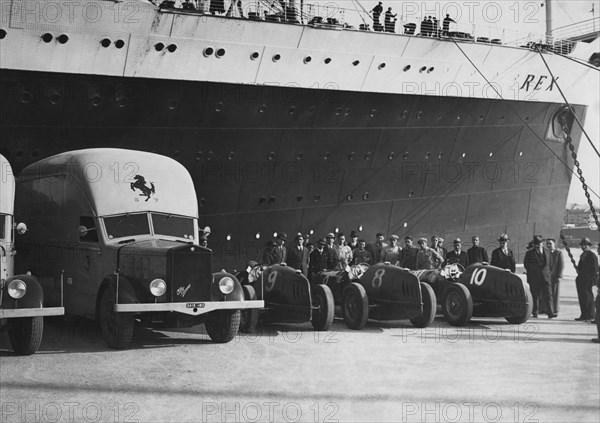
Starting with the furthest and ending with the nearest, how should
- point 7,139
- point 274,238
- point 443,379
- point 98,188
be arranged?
point 274,238 → point 7,139 → point 98,188 → point 443,379

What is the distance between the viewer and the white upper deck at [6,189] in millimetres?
8664

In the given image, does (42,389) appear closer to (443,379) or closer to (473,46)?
(443,379)

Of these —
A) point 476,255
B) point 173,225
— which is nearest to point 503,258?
point 476,255

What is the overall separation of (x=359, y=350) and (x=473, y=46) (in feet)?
33.6

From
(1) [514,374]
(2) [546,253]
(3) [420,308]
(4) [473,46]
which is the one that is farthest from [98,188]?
(4) [473,46]

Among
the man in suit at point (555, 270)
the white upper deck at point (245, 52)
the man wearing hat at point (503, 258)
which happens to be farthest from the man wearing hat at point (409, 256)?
the white upper deck at point (245, 52)

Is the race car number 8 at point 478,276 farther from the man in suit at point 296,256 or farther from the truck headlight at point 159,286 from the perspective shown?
the truck headlight at point 159,286

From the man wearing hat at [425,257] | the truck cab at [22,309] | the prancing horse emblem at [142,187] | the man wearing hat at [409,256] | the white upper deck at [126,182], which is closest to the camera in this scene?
the truck cab at [22,309]

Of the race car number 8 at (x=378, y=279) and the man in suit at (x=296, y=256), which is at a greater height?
the man in suit at (x=296, y=256)

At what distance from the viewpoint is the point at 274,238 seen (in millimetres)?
14648

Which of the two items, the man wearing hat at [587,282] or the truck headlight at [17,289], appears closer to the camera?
the truck headlight at [17,289]

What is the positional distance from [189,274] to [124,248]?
941mm

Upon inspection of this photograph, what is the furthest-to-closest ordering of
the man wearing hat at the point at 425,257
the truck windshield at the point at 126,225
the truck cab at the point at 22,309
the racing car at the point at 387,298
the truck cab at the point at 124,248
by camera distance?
the man wearing hat at the point at 425,257 → the racing car at the point at 387,298 → the truck windshield at the point at 126,225 → the truck cab at the point at 124,248 → the truck cab at the point at 22,309

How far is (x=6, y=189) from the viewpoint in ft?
28.6
